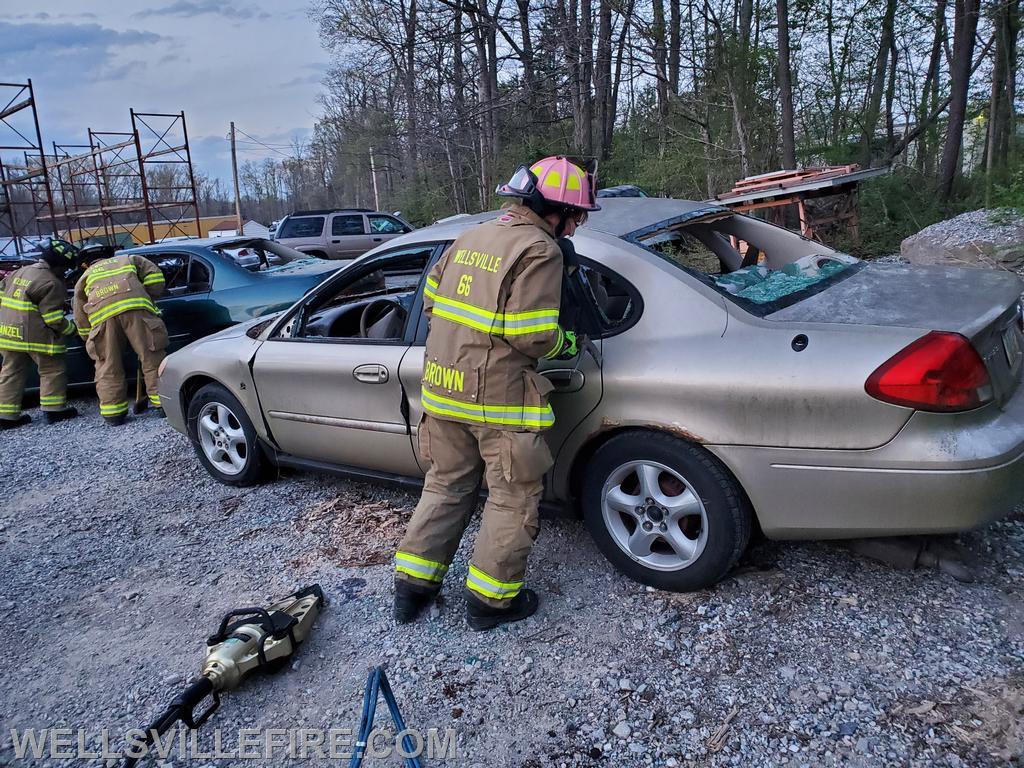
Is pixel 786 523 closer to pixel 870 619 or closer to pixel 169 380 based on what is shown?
pixel 870 619

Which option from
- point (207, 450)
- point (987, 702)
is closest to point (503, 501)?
point (987, 702)

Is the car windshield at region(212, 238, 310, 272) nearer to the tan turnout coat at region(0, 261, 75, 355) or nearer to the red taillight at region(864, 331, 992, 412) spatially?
the tan turnout coat at region(0, 261, 75, 355)

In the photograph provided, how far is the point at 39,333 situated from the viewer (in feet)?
21.6

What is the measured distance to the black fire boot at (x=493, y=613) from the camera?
282 cm

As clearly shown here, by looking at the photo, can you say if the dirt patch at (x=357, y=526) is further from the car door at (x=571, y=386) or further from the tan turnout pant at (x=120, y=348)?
the tan turnout pant at (x=120, y=348)

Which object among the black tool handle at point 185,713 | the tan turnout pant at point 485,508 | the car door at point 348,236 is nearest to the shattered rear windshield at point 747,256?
the tan turnout pant at point 485,508

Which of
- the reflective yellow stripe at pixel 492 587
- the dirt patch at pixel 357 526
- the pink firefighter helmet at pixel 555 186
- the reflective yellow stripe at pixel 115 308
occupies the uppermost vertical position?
the pink firefighter helmet at pixel 555 186

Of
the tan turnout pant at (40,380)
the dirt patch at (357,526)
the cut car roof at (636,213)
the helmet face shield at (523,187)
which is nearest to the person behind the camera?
the helmet face shield at (523,187)

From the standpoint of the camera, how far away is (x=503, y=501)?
2785 millimetres

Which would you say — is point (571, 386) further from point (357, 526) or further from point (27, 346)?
→ point (27, 346)

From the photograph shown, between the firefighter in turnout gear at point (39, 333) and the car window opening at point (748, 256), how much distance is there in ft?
19.3

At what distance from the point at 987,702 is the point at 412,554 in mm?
2026

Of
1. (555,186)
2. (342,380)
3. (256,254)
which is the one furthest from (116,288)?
(555,186)

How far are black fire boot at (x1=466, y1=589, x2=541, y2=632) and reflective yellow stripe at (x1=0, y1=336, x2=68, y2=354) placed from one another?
5706mm
